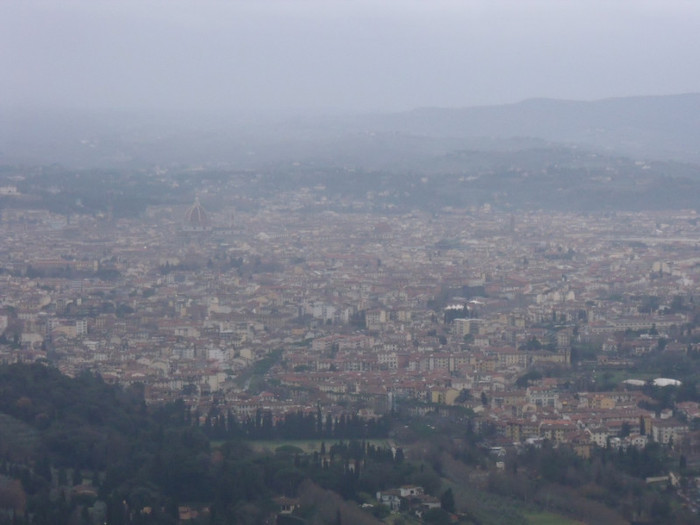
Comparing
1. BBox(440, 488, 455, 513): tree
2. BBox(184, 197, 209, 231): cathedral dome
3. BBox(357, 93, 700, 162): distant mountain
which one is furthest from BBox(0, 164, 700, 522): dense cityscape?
BBox(357, 93, 700, 162): distant mountain

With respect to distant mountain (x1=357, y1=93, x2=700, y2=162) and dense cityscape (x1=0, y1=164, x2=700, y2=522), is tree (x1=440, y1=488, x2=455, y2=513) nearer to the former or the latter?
dense cityscape (x1=0, y1=164, x2=700, y2=522)

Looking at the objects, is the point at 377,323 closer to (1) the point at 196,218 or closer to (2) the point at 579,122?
(1) the point at 196,218

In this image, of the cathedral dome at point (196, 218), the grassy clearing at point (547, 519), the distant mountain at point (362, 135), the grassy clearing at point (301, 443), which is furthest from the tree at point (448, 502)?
the distant mountain at point (362, 135)

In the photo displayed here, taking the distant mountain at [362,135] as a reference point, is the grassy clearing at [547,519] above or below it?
above

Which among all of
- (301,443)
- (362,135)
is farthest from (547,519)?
(362,135)

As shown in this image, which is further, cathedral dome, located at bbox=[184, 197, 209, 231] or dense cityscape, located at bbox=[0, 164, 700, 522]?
cathedral dome, located at bbox=[184, 197, 209, 231]

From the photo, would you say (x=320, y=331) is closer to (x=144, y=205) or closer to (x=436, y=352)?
(x=436, y=352)

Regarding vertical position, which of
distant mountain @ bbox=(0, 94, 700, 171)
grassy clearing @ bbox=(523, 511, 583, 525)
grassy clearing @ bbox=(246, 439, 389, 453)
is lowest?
distant mountain @ bbox=(0, 94, 700, 171)

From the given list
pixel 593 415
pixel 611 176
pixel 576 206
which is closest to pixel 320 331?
pixel 593 415

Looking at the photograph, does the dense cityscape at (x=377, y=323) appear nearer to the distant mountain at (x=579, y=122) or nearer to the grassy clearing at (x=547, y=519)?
the grassy clearing at (x=547, y=519)
